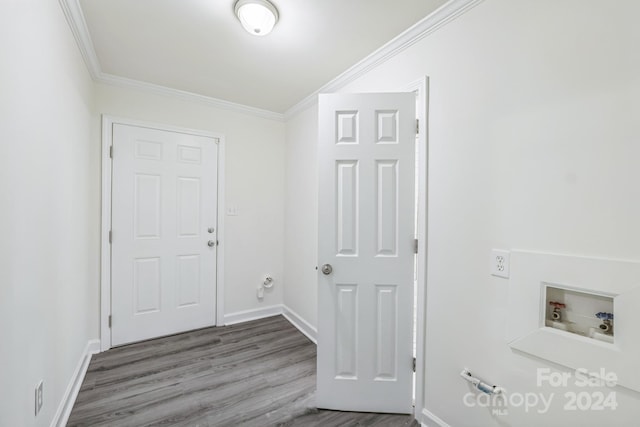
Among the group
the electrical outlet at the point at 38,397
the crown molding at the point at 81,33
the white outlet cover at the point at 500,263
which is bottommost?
the electrical outlet at the point at 38,397

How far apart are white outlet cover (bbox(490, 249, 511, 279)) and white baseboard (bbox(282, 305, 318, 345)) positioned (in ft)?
5.75

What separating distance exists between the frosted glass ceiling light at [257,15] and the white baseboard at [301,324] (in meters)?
2.51

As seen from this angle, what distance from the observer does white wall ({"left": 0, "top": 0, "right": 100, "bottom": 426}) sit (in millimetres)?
978

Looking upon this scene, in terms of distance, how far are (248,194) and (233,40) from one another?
163cm

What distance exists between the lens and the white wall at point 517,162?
3.19ft

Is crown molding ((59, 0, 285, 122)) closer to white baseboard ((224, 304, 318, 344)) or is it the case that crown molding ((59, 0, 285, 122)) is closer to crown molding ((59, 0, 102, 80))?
crown molding ((59, 0, 102, 80))

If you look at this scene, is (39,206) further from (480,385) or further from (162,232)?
(480,385)

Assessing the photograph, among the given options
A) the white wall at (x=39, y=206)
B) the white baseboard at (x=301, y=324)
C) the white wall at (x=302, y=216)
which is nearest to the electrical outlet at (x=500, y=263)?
the white wall at (x=302, y=216)

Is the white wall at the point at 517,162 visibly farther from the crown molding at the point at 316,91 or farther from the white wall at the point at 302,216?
the white wall at the point at 302,216

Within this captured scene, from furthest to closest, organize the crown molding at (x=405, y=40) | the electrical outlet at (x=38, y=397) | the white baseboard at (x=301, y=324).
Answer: the white baseboard at (x=301, y=324), the crown molding at (x=405, y=40), the electrical outlet at (x=38, y=397)

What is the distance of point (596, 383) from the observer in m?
1.00

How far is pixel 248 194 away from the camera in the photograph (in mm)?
3109

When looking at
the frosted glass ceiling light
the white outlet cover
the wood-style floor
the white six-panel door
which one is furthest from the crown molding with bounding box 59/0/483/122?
the wood-style floor

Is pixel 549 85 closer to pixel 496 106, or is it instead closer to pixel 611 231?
pixel 496 106
